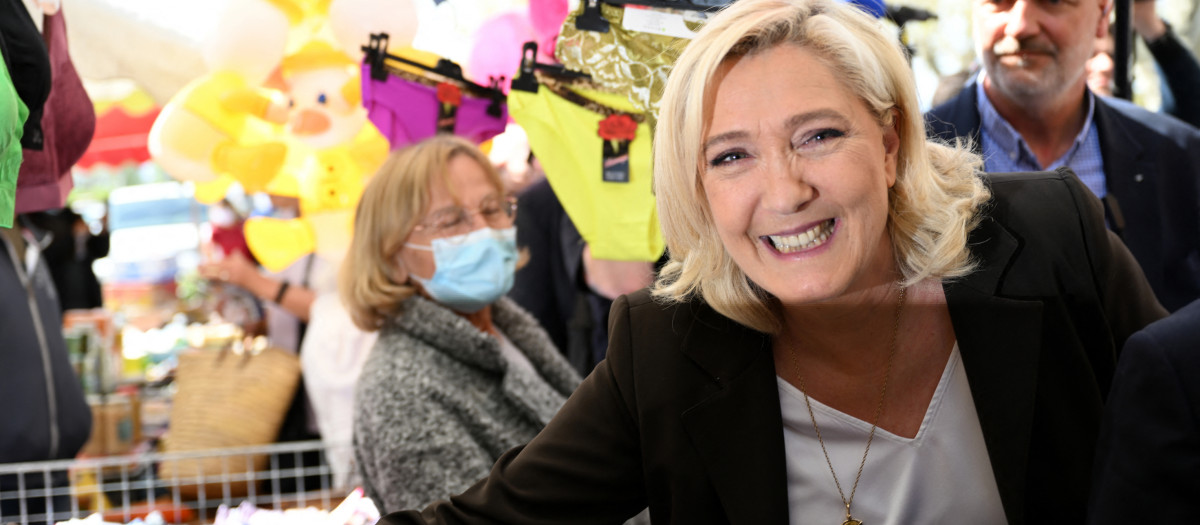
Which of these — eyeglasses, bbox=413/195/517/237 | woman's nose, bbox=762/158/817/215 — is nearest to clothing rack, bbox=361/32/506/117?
eyeglasses, bbox=413/195/517/237

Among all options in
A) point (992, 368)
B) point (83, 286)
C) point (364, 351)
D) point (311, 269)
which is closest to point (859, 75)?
point (992, 368)

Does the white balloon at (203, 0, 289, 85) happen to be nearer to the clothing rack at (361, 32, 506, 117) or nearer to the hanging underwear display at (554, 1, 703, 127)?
the clothing rack at (361, 32, 506, 117)

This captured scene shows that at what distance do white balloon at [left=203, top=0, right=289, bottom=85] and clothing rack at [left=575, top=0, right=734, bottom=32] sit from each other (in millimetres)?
982

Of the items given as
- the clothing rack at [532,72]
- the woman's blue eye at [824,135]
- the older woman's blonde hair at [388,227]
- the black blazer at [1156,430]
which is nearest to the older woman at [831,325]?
the woman's blue eye at [824,135]

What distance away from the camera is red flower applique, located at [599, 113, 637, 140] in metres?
2.47

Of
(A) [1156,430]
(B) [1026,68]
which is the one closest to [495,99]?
(B) [1026,68]

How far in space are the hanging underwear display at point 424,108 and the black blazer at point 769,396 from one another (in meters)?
1.18

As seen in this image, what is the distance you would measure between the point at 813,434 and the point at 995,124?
1.49 meters

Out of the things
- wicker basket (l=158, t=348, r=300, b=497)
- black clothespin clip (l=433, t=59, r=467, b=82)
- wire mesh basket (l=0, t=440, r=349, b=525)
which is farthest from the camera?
wicker basket (l=158, t=348, r=300, b=497)

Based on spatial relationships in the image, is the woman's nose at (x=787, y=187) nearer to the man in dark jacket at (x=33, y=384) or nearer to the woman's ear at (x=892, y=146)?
the woman's ear at (x=892, y=146)

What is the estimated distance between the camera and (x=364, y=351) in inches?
142

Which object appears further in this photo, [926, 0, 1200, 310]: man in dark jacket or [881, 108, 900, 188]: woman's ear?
[926, 0, 1200, 310]: man in dark jacket

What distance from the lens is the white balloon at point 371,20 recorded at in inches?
106

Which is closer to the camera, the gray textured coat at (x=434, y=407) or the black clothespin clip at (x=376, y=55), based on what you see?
the gray textured coat at (x=434, y=407)
